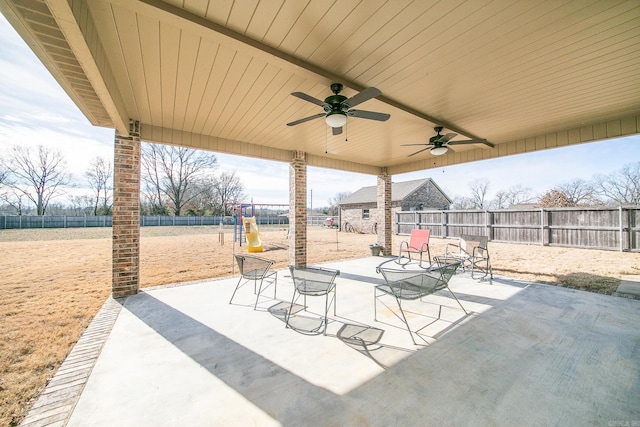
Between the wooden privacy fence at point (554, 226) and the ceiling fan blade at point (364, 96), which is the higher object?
the ceiling fan blade at point (364, 96)

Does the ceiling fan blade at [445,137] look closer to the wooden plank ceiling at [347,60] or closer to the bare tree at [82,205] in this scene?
the wooden plank ceiling at [347,60]

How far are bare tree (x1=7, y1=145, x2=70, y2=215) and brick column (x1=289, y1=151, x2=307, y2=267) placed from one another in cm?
2708

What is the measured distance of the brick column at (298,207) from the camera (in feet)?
19.7

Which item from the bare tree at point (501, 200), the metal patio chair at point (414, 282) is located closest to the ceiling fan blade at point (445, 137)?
the metal patio chair at point (414, 282)

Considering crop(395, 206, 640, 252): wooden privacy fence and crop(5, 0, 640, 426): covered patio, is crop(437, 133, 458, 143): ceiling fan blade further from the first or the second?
crop(395, 206, 640, 252): wooden privacy fence

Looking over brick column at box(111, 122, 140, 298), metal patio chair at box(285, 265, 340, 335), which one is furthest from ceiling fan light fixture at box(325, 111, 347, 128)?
brick column at box(111, 122, 140, 298)

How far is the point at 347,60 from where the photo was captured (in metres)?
2.52

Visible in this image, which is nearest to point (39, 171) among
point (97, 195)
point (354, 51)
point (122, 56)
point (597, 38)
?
point (97, 195)

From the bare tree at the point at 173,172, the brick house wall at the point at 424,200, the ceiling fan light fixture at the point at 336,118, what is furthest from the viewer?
the bare tree at the point at 173,172

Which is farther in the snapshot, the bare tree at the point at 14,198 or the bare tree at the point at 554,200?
the bare tree at the point at 14,198

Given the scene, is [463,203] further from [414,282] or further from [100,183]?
[100,183]

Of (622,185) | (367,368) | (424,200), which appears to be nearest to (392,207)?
(424,200)

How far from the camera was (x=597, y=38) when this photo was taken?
2225mm

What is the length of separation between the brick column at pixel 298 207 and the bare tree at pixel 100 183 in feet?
88.4
